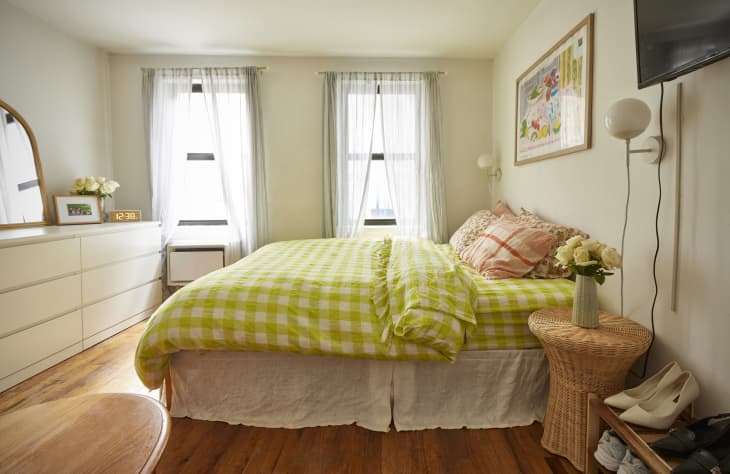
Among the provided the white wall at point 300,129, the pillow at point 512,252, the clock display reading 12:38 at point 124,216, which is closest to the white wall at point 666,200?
the pillow at point 512,252

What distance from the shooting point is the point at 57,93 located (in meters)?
3.17

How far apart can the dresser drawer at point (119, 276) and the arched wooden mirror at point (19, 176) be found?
2.30 feet

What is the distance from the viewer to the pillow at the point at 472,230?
Result: 9.44ft

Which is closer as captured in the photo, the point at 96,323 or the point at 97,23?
the point at 96,323

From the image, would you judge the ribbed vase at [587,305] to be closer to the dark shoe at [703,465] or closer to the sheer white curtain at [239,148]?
the dark shoe at [703,465]

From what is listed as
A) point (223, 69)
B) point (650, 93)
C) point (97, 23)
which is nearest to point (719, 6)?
point (650, 93)

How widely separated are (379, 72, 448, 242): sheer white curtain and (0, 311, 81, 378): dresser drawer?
2.84 m

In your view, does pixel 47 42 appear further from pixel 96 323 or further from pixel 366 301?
pixel 366 301

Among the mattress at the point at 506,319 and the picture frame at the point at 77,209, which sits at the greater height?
the picture frame at the point at 77,209

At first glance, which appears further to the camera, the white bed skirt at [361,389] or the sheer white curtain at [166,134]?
the sheer white curtain at [166,134]

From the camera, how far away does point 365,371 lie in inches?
71.4

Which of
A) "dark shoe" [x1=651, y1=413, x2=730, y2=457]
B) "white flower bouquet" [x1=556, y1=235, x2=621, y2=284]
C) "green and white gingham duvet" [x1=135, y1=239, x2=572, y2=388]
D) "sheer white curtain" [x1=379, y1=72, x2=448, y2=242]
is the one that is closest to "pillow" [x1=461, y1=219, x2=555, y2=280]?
"green and white gingham duvet" [x1=135, y1=239, x2=572, y2=388]

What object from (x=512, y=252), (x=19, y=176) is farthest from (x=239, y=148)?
(x=512, y=252)

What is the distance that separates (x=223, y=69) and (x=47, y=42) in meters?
1.39
